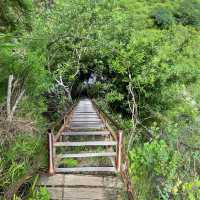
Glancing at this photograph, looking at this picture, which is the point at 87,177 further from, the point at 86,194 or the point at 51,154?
the point at 51,154

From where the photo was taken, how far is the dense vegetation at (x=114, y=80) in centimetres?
658

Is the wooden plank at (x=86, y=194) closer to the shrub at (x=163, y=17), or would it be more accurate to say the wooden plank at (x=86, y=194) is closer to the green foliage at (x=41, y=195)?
the green foliage at (x=41, y=195)

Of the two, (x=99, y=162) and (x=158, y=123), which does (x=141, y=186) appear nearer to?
(x=99, y=162)

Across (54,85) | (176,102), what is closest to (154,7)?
(176,102)

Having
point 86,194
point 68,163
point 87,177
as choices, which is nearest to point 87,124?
point 68,163

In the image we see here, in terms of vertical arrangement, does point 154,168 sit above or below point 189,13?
below

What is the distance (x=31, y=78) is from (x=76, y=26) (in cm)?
513

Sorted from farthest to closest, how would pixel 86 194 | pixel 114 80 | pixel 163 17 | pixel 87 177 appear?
pixel 163 17 → pixel 114 80 → pixel 87 177 → pixel 86 194

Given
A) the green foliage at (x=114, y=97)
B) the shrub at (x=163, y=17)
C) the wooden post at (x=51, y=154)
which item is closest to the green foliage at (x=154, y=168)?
the wooden post at (x=51, y=154)

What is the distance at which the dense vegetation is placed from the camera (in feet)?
21.6

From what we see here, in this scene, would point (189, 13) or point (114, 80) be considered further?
point (189, 13)

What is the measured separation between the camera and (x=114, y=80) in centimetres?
1195

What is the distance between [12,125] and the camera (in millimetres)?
5543

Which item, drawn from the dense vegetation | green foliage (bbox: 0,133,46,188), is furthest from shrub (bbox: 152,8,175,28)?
green foliage (bbox: 0,133,46,188)
